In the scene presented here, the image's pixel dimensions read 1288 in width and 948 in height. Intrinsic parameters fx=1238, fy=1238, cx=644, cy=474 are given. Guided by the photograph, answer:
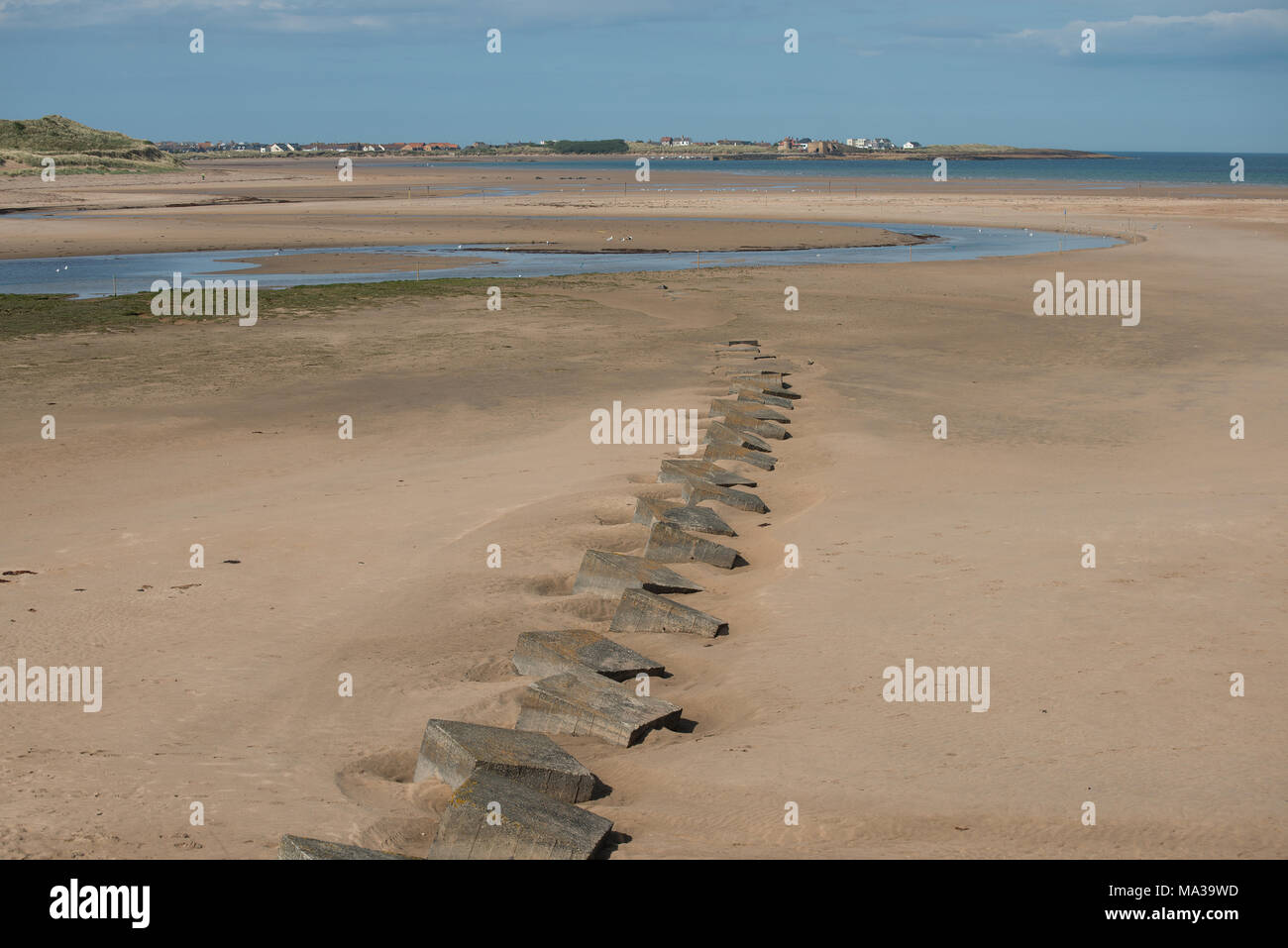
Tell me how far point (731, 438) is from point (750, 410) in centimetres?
183

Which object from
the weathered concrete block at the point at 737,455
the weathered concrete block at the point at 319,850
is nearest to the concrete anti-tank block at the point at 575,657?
the weathered concrete block at the point at 319,850

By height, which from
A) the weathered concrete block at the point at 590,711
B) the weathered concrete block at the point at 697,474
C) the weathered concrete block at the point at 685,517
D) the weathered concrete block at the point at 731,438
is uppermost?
the weathered concrete block at the point at 731,438

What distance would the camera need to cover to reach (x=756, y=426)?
15.2 m

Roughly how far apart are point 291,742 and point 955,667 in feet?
12.9

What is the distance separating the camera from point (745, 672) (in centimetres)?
781

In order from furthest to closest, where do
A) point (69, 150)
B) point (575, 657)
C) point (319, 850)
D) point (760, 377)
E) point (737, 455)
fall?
point (69, 150), point (760, 377), point (737, 455), point (575, 657), point (319, 850)

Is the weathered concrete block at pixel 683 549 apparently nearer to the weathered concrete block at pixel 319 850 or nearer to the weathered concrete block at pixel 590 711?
the weathered concrete block at pixel 590 711

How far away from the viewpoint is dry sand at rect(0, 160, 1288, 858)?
592 cm

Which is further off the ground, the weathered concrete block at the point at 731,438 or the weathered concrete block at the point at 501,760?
the weathered concrete block at the point at 731,438

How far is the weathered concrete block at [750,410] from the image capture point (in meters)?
15.6

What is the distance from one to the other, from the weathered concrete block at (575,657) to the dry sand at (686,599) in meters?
0.15

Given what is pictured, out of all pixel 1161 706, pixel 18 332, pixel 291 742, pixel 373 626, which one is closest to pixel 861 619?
pixel 1161 706

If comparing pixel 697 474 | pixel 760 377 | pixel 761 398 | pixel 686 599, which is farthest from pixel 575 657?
pixel 760 377

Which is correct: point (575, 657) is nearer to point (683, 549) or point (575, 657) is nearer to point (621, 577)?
point (621, 577)
